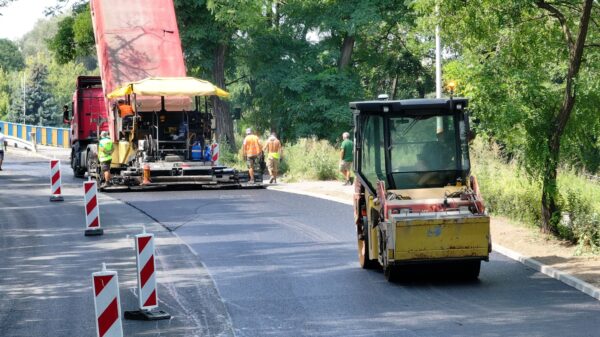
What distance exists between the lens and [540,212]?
803 inches

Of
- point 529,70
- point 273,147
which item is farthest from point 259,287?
point 273,147

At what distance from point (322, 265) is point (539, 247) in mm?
3926

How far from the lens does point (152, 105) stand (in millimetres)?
30750

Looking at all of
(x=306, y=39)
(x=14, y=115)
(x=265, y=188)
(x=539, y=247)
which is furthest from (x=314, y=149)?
(x=14, y=115)

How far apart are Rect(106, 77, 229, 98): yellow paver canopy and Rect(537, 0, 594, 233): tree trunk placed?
13.1 m

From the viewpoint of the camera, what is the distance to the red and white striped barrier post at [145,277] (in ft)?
39.1

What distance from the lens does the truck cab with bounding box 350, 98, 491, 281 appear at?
14180mm

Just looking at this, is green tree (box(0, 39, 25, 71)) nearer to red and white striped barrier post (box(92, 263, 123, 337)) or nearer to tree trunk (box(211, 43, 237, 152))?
tree trunk (box(211, 43, 237, 152))

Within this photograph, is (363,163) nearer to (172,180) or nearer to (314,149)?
(172,180)

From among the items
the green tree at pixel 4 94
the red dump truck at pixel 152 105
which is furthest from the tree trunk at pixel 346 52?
the green tree at pixel 4 94

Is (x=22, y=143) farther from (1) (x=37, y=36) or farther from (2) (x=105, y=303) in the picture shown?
(1) (x=37, y=36)

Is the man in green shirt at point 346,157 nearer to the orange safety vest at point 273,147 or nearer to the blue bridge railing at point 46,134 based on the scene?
the orange safety vest at point 273,147

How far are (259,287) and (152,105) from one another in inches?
691

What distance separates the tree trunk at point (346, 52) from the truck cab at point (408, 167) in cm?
3230
